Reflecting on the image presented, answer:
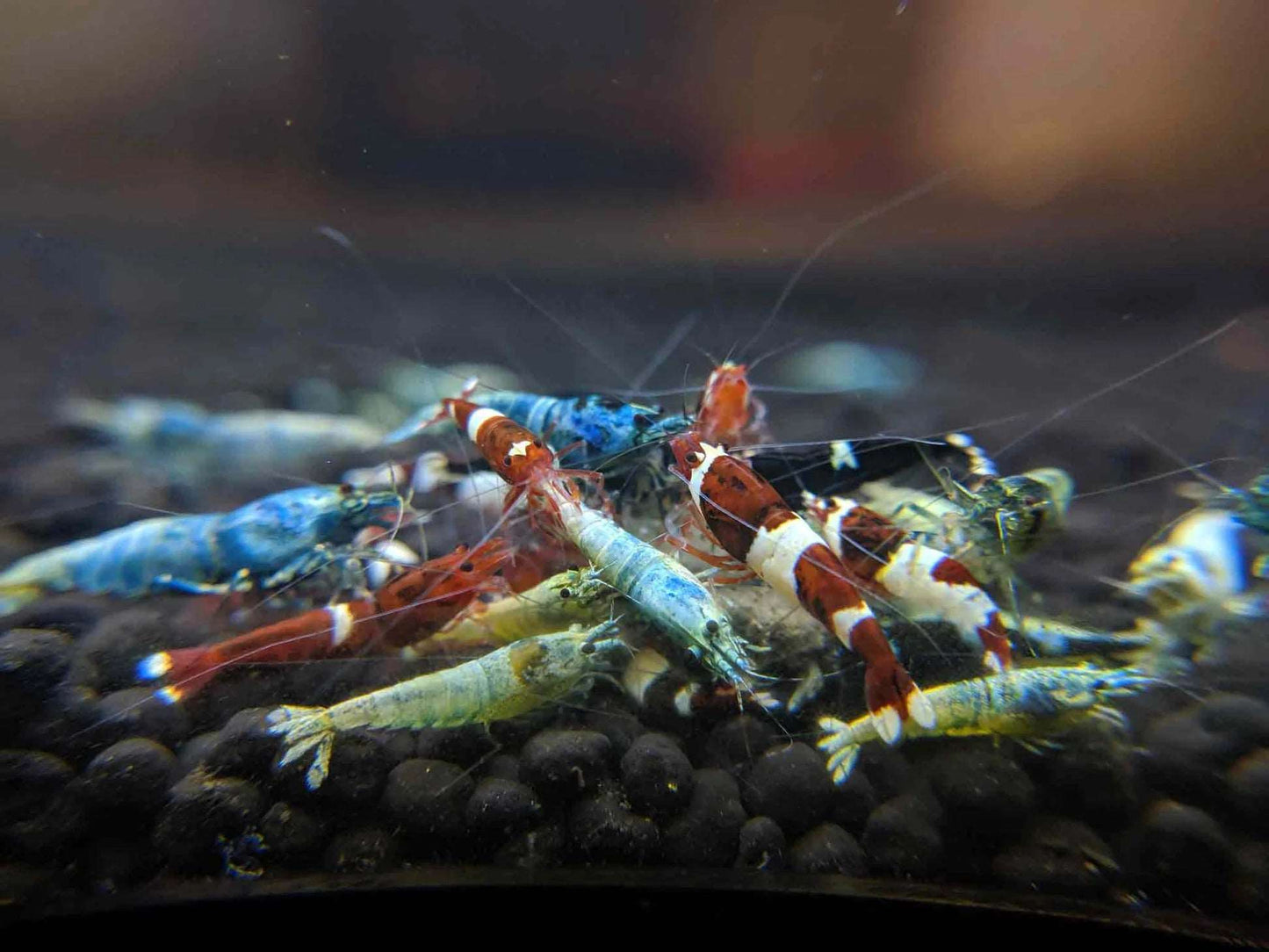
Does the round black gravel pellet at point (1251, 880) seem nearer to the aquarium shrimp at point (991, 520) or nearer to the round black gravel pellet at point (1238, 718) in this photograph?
the round black gravel pellet at point (1238, 718)

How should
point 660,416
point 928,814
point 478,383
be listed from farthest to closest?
point 478,383, point 660,416, point 928,814

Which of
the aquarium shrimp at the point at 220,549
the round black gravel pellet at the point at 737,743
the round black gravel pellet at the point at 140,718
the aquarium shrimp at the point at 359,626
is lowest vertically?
the round black gravel pellet at the point at 737,743

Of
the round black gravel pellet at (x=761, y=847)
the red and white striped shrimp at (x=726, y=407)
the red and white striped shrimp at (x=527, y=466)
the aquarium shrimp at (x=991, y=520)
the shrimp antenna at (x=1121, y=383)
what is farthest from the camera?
the shrimp antenna at (x=1121, y=383)

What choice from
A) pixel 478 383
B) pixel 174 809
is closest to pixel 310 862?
pixel 174 809

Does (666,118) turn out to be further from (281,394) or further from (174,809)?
(174,809)

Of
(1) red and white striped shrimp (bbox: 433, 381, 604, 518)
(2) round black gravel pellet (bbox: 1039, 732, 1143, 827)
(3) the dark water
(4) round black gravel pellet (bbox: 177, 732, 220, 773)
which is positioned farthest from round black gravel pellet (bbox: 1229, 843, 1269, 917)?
(4) round black gravel pellet (bbox: 177, 732, 220, 773)

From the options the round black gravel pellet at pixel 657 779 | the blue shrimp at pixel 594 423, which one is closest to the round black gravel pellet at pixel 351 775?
the round black gravel pellet at pixel 657 779

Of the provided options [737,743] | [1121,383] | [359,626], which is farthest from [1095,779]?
[1121,383]
